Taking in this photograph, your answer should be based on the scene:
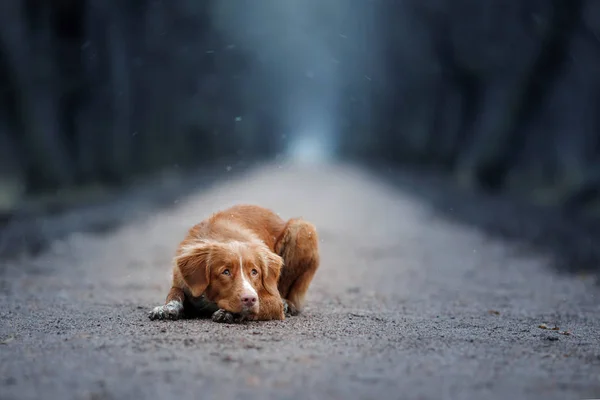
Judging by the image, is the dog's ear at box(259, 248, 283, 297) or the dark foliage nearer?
the dog's ear at box(259, 248, 283, 297)

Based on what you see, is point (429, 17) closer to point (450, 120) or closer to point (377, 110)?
point (450, 120)

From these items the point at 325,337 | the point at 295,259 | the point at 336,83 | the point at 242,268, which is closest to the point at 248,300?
the point at 242,268

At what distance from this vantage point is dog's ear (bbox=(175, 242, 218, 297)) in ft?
23.1

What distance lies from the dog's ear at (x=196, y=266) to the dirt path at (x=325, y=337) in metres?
0.34

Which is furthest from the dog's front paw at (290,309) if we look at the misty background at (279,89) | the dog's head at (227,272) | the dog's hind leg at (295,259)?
the misty background at (279,89)

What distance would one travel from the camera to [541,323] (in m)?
8.43

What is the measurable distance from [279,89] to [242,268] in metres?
84.4

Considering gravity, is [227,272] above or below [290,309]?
above

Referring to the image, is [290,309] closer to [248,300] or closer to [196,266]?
[248,300]

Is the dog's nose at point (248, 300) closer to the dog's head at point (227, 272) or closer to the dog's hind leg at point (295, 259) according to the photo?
the dog's head at point (227, 272)

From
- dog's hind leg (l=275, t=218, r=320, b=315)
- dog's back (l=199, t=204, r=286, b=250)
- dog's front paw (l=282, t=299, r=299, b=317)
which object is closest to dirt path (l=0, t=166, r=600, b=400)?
dog's front paw (l=282, t=299, r=299, b=317)

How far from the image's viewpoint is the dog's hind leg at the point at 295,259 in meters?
8.06

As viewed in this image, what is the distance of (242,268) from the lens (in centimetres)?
700

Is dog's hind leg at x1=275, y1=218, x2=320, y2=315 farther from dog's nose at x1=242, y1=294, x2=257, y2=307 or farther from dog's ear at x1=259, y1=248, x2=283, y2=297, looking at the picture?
dog's nose at x1=242, y1=294, x2=257, y2=307
